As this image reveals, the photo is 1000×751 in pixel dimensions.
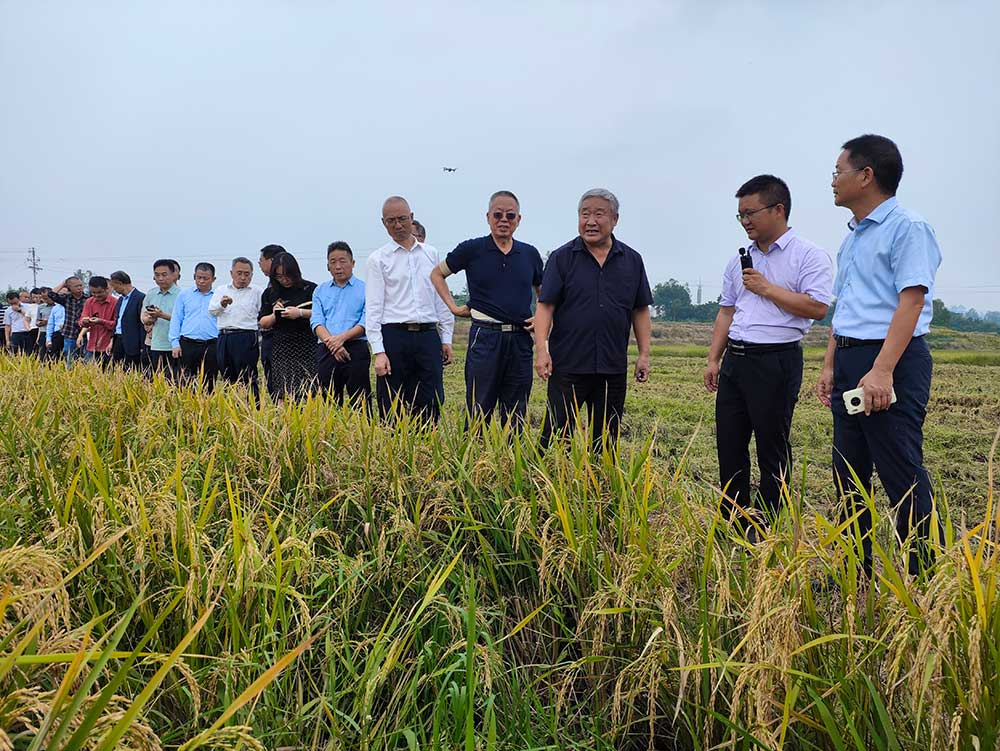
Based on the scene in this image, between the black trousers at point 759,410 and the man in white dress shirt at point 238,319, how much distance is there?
431 centimetres

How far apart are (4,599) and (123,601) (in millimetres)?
893

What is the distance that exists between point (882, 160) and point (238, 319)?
5.27 m

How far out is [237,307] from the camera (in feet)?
21.2

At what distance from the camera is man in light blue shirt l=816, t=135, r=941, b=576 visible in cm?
255

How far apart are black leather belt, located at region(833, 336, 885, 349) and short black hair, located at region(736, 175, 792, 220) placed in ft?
2.54

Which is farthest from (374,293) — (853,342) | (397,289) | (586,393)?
(853,342)

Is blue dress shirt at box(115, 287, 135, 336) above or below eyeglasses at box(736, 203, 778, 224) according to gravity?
below

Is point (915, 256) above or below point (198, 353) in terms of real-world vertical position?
above

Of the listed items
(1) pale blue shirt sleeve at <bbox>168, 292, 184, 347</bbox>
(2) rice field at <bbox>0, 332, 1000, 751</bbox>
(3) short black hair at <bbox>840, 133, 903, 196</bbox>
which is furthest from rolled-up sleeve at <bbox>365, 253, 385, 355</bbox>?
(1) pale blue shirt sleeve at <bbox>168, 292, 184, 347</bbox>

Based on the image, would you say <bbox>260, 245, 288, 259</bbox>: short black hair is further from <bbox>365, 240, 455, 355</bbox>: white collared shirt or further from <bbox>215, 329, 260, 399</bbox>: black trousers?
<bbox>365, 240, 455, 355</bbox>: white collared shirt

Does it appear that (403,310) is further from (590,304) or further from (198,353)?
(198,353)

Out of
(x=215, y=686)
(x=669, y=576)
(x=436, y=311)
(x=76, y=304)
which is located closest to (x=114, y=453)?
(x=215, y=686)

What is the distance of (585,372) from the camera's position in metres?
3.74

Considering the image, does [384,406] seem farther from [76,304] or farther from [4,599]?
[76,304]
